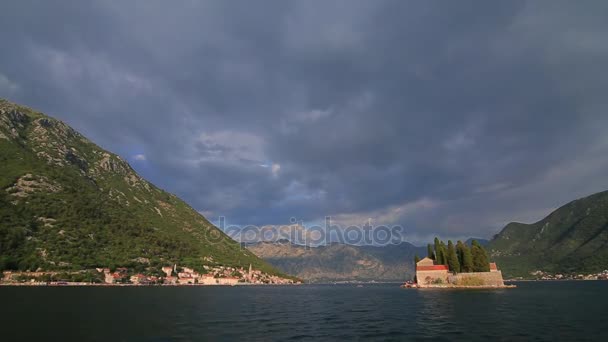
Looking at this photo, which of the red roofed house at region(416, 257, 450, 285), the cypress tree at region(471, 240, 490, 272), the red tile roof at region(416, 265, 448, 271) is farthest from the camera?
the red tile roof at region(416, 265, 448, 271)

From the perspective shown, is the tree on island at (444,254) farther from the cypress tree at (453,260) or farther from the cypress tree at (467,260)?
the cypress tree at (467,260)

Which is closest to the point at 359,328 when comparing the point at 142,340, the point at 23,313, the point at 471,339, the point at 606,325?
the point at 471,339

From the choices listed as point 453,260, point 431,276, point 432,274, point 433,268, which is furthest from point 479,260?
point 431,276

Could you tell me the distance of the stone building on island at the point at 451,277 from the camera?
137 meters

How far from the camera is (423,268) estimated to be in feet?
507

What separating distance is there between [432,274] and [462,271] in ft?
40.4

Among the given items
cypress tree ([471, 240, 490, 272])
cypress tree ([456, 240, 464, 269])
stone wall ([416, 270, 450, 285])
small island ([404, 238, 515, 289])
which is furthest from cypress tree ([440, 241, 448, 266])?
cypress tree ([471, 240, 490, 272])

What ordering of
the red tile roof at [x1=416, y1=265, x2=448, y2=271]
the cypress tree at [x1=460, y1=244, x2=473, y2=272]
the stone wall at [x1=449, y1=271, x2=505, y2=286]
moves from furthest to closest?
the red tile roof at [x1=416, y1=265, x2=448, y2=271]
the cypress tree at [x1=460, y1=244, x2=473, y2=272]
the stone wall at [x1=449, y1=271, x2=505, y2=286]

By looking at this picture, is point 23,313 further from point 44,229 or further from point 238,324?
point 44,229

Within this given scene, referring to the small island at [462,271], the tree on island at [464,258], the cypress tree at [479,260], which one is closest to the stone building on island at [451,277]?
the small island at [462,271]

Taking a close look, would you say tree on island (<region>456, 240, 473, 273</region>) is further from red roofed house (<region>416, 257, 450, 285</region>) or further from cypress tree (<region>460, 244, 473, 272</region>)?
red roofed house (<region>416, 257, 450, 285</region>)

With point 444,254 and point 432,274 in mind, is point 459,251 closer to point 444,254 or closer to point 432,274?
point 444,254

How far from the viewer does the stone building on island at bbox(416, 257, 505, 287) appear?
137250 mm

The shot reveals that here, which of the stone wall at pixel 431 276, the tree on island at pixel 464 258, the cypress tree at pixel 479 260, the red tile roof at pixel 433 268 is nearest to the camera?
the tree on island at pixel 464 258
